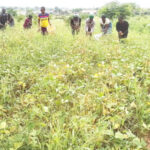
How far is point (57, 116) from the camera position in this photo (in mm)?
2410

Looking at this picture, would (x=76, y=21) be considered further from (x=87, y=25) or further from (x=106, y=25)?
(x=106, y=25)

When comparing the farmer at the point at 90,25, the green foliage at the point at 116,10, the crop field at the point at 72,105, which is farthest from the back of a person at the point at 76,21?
the green foliage at the point at 116,10

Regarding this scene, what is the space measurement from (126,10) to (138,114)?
49.7 ft

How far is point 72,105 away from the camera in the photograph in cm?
276

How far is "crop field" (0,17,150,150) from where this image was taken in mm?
2053

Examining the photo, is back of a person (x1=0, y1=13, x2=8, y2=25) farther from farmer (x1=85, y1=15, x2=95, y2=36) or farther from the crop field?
the crop field

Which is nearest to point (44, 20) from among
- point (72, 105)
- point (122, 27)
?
point (122, 27)

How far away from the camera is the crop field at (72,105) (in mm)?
2053

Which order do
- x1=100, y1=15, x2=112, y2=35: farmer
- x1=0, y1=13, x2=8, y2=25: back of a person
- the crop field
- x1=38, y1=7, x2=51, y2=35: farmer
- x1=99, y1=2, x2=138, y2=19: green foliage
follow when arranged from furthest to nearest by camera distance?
x1=99, y1=2, x2=138, y2=19: green foliage < x1=0, y1=13, x2=8, y2=25: back of a person < x1=100, y1=15, x2=112, y2=35: farmer < x1=38, y1=7, x2=51, y2=35: farmer < the crop field

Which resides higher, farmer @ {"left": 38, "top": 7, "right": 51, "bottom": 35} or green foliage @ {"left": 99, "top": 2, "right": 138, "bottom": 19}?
green foliage @ {"left": 99, "top": 2, "right": 138, "bottom": 19}

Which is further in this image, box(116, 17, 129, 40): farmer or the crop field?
box(116, 17, 129, 40): farmer

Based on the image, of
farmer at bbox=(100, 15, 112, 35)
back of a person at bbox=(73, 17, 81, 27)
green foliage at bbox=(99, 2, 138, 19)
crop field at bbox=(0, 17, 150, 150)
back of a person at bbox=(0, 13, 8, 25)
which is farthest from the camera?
green foliage at bbox=(99, 2, 138, 19)

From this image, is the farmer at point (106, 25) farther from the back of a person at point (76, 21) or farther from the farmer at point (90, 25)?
the back of a person at point (76, 21)

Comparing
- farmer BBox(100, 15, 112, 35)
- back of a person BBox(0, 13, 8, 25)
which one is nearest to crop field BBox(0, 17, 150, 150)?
farmer BBox(100, 15, 112, 35)
